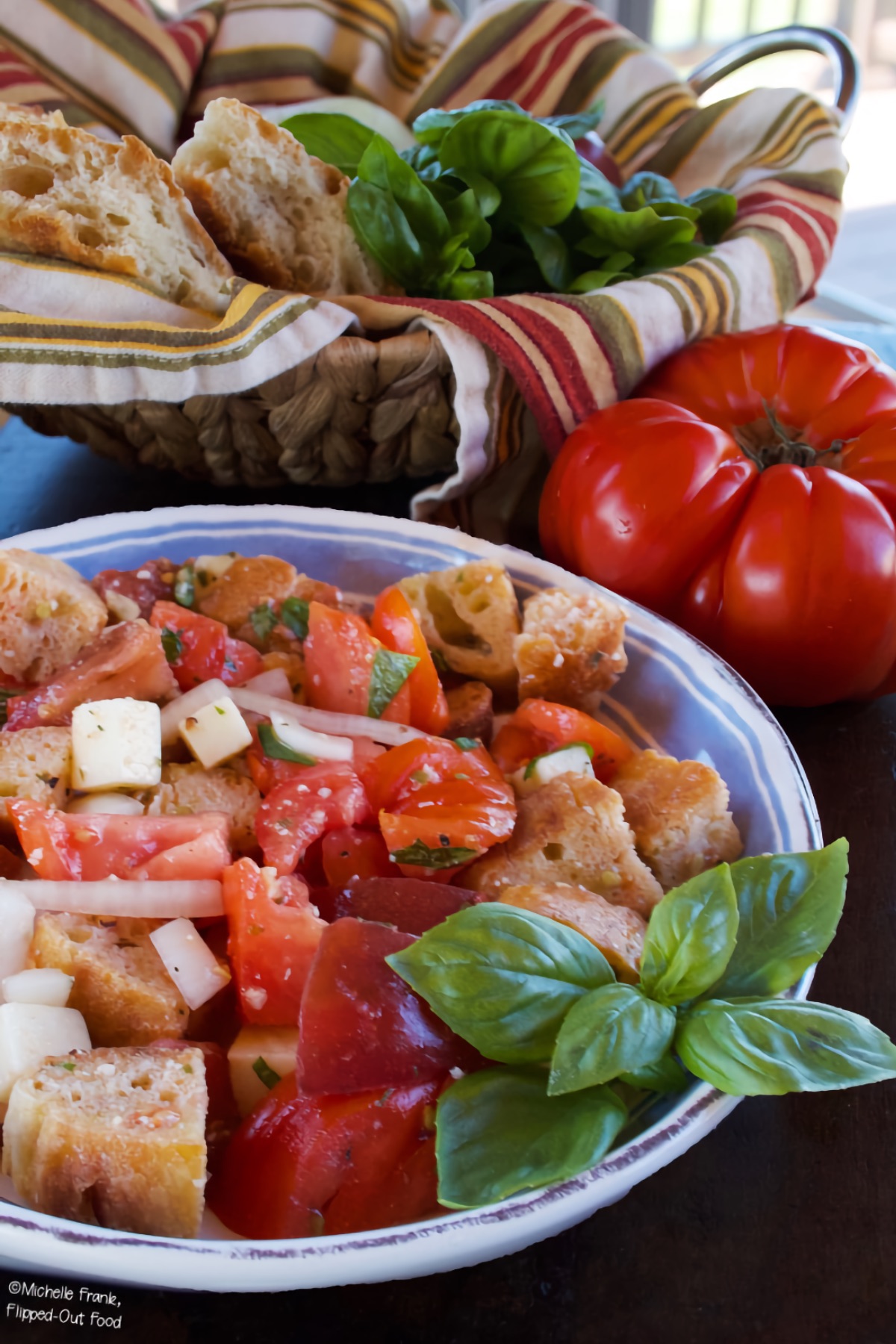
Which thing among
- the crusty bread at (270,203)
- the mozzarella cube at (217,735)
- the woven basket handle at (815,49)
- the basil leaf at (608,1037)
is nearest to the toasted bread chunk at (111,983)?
the mozzarella cube at (217,735)

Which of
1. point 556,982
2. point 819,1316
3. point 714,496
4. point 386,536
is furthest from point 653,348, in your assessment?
point 819,1316

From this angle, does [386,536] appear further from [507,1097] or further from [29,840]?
[507,1097]

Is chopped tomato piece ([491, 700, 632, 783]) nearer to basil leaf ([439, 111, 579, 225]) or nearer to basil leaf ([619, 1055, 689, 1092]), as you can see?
basil leaf ([619, 1055, 689, 1092])

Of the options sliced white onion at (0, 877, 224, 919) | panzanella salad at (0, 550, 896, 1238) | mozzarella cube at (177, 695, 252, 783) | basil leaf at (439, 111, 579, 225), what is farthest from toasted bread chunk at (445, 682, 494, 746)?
basil leaf at (439, 111, 579, 225)

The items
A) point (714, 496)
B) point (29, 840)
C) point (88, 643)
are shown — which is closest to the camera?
point (29, 840)

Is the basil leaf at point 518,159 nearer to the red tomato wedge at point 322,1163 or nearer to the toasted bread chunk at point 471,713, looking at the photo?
Answer: the toasted bread chunk at point 471,713

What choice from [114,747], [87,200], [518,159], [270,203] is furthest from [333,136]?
[114,747]
